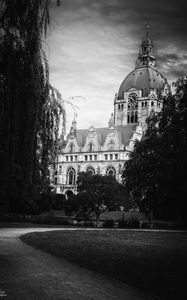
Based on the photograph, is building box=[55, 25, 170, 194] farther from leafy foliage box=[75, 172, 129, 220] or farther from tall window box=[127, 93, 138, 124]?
leafy foliage box=[75, 172, 129, 220]

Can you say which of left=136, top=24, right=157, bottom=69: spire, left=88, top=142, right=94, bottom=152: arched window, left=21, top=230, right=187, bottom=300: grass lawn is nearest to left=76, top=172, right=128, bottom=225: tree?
left=21, top=230, right=187, bottom=300: grass lawn

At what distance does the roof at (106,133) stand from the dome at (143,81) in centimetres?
1893

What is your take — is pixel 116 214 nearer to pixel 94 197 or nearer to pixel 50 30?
pixel 94 197

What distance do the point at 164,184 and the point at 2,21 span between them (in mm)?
9741

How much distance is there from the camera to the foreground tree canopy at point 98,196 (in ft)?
188

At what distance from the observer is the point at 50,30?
39.7 feet

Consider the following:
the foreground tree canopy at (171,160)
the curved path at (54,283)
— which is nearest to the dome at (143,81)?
the foreground tree canopy at (171,160)

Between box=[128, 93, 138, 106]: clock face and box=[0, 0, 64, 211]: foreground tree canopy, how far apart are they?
121m

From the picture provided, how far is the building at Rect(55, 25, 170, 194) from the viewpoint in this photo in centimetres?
10906

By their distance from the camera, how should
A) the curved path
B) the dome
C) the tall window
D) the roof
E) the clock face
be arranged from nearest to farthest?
the curved path
the roof
the tall window
the clock face
the dome

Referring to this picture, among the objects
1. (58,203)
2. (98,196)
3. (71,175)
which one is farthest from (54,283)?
(71,175)

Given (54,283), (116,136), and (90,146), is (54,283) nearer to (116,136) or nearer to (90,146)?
(116,136)

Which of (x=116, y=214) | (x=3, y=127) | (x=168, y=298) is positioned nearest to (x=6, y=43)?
(x=3, y=127)

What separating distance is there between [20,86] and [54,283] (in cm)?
488
